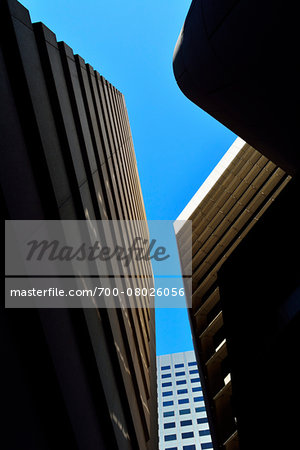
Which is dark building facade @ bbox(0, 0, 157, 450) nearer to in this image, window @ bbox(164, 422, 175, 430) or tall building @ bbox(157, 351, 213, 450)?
tall building @ bbox(157, 351, 213, 450)

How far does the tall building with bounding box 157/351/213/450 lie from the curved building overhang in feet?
211

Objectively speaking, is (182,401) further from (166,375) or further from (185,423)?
(166,375)

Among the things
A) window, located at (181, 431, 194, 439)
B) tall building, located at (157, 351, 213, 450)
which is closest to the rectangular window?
tall building, located at (157, 351, 213, 450)

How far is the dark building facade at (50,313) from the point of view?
17.4ft

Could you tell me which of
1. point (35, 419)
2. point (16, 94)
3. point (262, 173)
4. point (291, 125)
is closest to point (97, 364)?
point (35, 419)

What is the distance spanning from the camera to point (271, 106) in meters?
7.63

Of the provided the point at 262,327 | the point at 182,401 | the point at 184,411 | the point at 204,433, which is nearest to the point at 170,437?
the point at 204,433

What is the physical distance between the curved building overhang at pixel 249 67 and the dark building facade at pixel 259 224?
0.07 feet

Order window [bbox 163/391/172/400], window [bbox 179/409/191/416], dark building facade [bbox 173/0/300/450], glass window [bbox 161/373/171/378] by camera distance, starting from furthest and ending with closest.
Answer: glass window [bbox 161/373/171/378] → window [bbox 163/391/172/400] → window [bbox 179/409/191/416] → dark building facade [bbox 173/0/300/450]

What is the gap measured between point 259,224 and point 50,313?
4.94 m

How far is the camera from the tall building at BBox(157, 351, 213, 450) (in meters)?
58.1

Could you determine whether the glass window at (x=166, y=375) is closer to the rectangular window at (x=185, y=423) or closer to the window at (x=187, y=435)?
the rectangular window at (x=185, y=423)

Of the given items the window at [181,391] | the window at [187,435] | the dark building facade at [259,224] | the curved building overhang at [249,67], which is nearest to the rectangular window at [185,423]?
the window at [187,435]

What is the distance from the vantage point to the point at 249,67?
7336 mm
